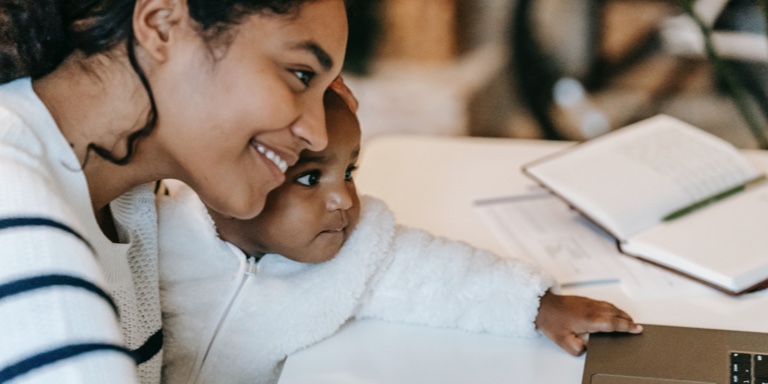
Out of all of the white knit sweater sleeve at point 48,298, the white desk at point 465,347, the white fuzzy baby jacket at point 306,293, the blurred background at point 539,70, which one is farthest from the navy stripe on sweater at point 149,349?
the blurred background at point 539,70

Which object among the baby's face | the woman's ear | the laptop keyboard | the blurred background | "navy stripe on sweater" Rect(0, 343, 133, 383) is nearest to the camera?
"navy stripe on sweater" Rect(0, 343, 133, 383)

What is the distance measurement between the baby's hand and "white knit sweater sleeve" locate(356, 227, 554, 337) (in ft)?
0.06

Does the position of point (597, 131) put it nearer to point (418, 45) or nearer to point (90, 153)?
point (418, 45)

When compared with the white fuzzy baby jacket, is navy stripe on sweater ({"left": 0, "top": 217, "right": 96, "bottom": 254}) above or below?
below

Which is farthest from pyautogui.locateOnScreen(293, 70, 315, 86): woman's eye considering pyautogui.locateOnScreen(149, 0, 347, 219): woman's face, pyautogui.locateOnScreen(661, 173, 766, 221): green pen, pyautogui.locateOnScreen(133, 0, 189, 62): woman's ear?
pyautogui.locateOnScreen(661, 173, 766, 221): green pen

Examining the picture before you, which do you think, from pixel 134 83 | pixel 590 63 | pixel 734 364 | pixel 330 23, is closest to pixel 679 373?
pixel 734 364

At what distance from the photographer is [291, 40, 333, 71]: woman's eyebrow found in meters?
0.79

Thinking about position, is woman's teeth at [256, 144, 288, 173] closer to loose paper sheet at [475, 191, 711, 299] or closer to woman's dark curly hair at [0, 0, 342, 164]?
woman's dark curly hair at [0, 0, 342, 164]

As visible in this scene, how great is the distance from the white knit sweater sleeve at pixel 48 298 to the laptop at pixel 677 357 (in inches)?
18.7

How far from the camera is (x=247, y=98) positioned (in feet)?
2.56

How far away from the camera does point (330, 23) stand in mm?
808

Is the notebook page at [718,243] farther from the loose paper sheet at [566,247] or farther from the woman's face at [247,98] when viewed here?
the woman's face at [247,98]

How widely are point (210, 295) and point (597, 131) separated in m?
1.48

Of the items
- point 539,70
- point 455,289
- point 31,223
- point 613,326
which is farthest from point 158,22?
point 539,70
